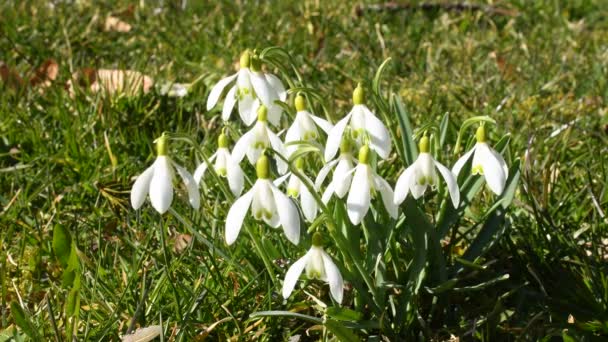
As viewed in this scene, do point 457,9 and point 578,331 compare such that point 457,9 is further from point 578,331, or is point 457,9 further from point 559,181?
point 578,331

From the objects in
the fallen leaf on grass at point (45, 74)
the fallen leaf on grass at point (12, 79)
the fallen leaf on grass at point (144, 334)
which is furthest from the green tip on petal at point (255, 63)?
the fallen leaf on grass at point (12, 79)

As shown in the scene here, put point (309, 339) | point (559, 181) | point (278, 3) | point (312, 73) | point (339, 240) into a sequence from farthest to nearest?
point (278, 3)
point (312, 73)
point (559, 181)
point (309, 339)
point (339, 240)

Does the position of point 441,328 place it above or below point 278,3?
below

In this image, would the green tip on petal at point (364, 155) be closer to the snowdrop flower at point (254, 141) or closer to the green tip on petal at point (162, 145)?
the snowdrop flower at point (254, 141)

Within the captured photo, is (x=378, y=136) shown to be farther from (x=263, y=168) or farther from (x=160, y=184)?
(x=160, y=184)

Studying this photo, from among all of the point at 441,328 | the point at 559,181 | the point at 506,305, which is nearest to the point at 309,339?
A: the point at 441,328
